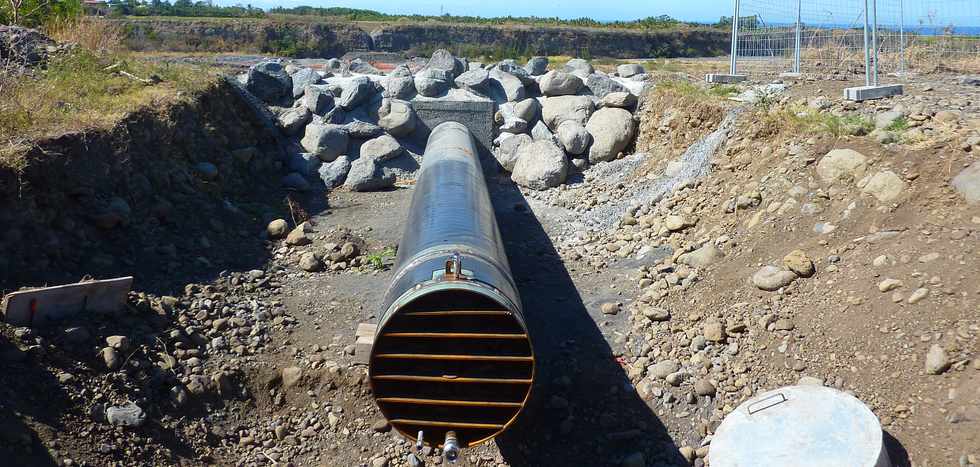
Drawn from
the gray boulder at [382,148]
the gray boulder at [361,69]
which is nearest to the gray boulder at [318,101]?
the gray boulder at [382,148]

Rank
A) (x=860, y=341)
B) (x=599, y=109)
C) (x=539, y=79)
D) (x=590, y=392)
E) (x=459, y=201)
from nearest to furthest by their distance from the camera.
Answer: (x=860, y=341), (x=590, y=392), (x=459, y=201), (x=599, y=109), (x=539, y=79)

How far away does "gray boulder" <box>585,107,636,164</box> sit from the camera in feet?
33.7

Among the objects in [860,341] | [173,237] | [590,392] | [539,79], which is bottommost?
[590,392]

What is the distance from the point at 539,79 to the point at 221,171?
5579 millimetres

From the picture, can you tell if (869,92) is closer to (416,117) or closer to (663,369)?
(663,369)

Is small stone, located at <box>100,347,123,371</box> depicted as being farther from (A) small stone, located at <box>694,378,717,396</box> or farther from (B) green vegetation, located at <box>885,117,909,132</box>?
(B) green vegetation, located at <box>885,117,909,132</box>

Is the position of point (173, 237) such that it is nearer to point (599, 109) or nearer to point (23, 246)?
point (23, 246)

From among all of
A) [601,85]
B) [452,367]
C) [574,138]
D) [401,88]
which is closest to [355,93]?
[401,88]

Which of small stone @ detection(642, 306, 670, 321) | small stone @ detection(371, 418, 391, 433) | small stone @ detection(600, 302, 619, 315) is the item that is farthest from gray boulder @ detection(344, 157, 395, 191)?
small stone @ detection(371, 418, 391, 433)

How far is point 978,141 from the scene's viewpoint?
5.60 meters

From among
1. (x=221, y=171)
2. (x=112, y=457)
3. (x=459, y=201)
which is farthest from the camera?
(x=221, y=171)

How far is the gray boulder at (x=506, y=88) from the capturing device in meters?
11.7

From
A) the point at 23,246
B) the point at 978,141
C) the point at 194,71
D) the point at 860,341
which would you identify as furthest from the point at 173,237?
the point at 978,141

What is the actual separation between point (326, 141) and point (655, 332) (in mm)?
6227
